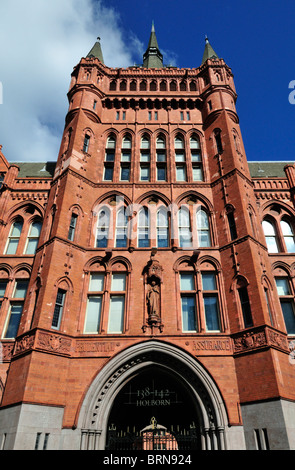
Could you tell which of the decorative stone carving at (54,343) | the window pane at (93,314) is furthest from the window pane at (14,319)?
the window pane at (93,314)

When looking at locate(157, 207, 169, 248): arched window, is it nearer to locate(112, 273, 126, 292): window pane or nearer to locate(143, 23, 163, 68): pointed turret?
locate(112, 273, 126, 292): window pane

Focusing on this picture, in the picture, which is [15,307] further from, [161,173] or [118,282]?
[161,173]

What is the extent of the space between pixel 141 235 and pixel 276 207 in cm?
821

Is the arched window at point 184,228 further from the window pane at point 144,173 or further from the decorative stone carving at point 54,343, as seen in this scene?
the decorative stone carving at point 54,343

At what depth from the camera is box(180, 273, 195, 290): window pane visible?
16.2 m

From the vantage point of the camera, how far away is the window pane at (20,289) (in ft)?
55.0

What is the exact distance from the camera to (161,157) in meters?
21.2

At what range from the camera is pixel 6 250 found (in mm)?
18391

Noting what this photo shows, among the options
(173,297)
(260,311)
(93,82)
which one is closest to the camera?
(260,311)

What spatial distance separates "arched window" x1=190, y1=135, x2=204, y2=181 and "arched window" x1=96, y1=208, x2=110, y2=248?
5706mm

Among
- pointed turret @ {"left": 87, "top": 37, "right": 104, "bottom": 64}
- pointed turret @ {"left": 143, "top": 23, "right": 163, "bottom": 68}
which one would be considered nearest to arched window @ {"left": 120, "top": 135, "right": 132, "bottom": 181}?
pointed turret @ {"left": 87, "top": 37, "right": 104, "bottom": 64}

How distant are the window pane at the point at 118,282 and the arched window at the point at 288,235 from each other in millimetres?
9221
